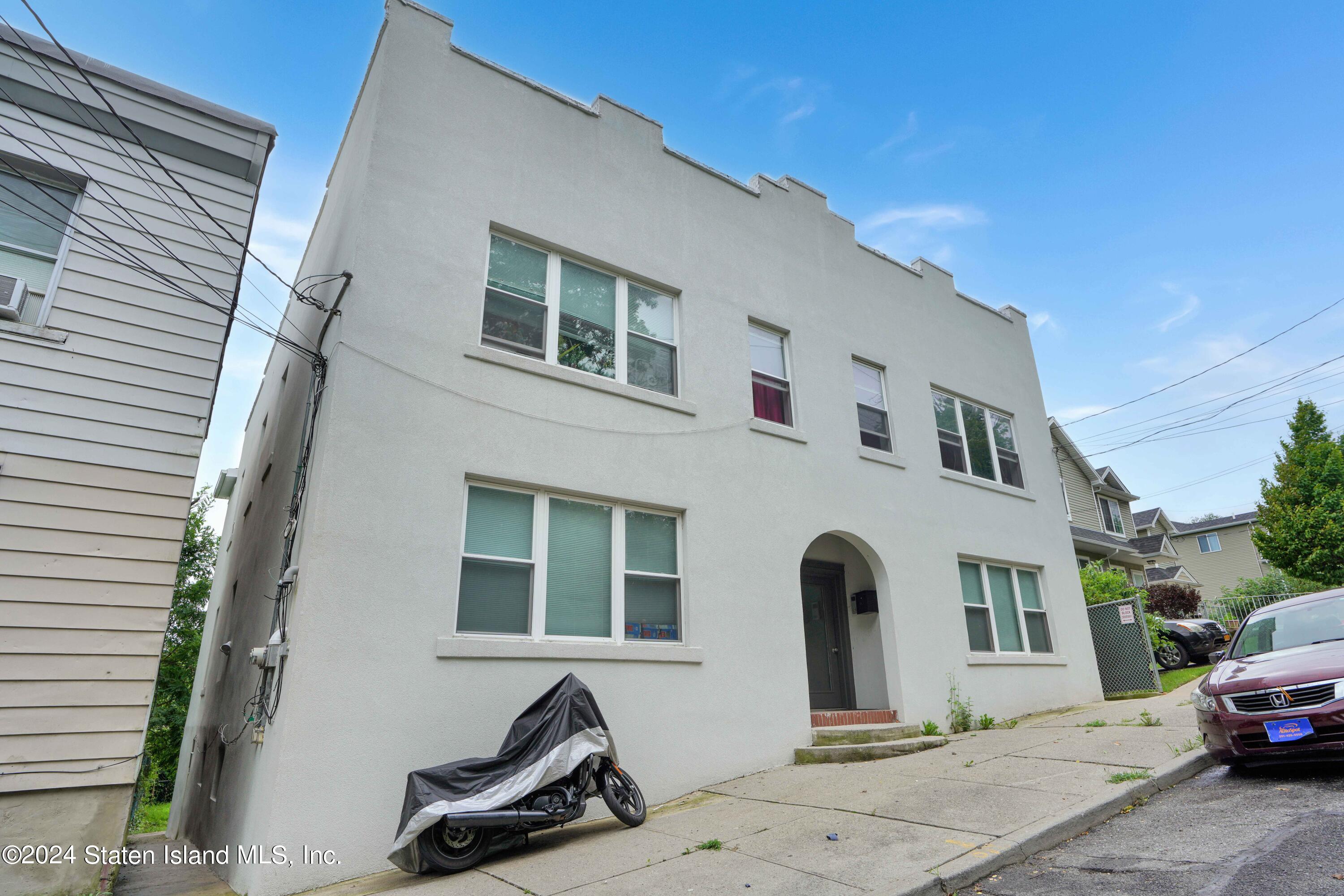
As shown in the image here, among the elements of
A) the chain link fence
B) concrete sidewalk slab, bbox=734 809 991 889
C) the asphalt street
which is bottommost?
concrete sidewalk slab, bbox=734 809 991 889

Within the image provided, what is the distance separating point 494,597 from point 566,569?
2.60 ft

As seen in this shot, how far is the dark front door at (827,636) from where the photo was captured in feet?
34.1

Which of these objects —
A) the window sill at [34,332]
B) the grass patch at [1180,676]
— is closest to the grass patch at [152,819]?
the window sill at [34,332]

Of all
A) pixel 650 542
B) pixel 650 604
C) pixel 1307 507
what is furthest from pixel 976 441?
pixel 1307 507

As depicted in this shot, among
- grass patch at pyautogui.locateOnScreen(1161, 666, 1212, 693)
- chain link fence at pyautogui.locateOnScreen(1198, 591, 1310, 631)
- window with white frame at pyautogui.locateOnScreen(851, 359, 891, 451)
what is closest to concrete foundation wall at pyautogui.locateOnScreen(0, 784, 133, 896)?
window with white frame at pyautogui.locateOnScreen(851, 359, 891, 451)

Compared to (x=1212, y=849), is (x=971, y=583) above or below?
above

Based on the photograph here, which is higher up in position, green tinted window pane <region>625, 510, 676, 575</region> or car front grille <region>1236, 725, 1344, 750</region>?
green tinted window pane <region>625, 510, 676, 575</region>

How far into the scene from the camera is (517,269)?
318 inches

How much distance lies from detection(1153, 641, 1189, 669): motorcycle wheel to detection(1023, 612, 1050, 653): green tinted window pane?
659 cm

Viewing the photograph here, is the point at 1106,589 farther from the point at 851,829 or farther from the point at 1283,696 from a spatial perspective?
the point at 851,829

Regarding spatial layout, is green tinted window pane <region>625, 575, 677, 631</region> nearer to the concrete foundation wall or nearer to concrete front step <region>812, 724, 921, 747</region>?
concrete front step <region>812, 724, 921, 747</region>

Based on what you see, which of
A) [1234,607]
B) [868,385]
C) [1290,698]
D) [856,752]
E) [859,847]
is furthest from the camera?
[1234,607]

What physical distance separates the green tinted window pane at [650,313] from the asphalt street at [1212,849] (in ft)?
21.5

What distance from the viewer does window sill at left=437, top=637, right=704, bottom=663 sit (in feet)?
20.7
